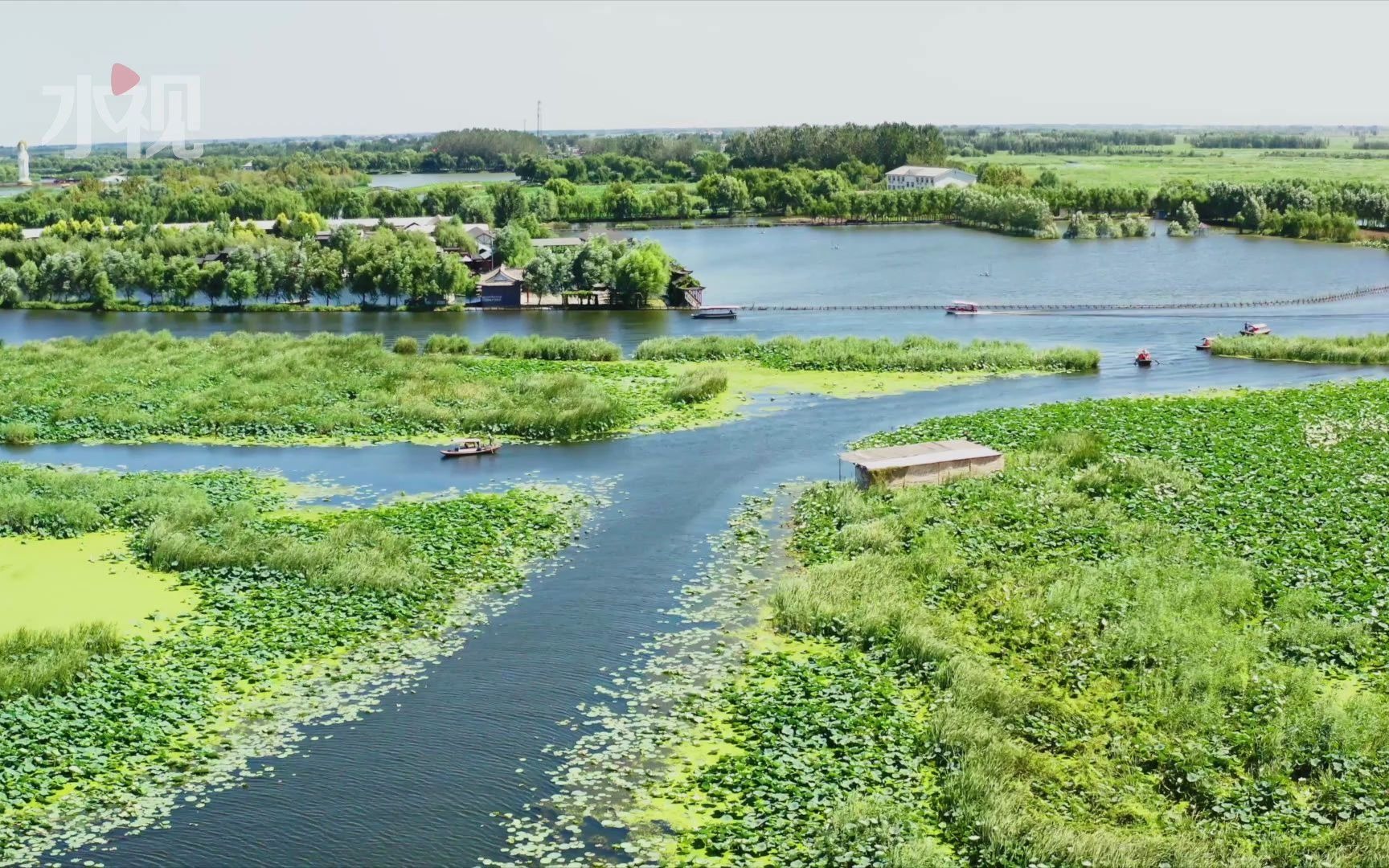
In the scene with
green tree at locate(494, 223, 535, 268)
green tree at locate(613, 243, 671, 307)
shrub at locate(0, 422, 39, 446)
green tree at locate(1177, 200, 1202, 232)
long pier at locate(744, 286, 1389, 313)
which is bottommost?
shrub at locate(0, 422, 39, 446)

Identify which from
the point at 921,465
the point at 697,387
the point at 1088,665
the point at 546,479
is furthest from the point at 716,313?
the point at 1088,665

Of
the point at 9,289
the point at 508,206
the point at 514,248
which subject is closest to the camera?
the point at 9,289

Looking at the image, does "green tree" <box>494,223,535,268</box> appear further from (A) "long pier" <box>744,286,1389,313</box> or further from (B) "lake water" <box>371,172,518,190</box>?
(B) "lake water" <box>371,172,518,190</box>

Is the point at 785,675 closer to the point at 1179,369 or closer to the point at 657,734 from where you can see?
the point at 657,734

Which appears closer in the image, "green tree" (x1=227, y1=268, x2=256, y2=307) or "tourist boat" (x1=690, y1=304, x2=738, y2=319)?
"tourist boat" (x1=690, y1=304, x2=738, y2=319)

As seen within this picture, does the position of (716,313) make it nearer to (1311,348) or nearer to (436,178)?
(1311,348)

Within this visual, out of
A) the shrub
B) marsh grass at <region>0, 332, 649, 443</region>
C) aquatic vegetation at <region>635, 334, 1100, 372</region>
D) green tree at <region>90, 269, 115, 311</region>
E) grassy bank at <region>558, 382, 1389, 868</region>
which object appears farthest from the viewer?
green tree at <region>90, 269, 115, 311</region>

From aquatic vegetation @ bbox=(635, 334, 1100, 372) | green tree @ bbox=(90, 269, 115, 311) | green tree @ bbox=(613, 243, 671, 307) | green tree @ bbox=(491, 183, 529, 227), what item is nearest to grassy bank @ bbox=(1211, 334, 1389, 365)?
aquatic vegetation @ bbox=(635, 334, 1100, 372)
